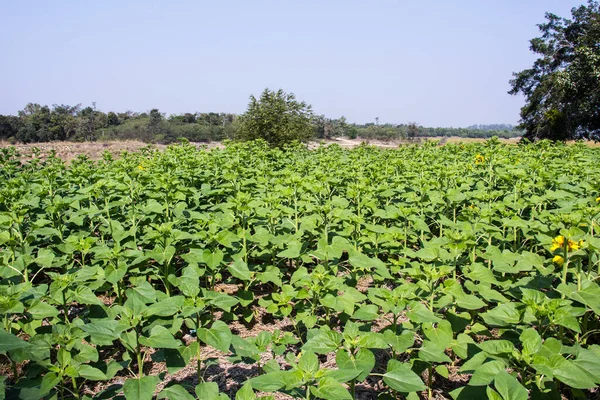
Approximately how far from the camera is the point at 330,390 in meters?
1.42

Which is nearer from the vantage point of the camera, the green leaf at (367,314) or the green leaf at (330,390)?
the green leaf at (330,390)

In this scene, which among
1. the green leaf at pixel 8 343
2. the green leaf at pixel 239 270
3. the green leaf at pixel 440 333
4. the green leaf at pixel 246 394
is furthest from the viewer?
the green leaf at pixel 239 270

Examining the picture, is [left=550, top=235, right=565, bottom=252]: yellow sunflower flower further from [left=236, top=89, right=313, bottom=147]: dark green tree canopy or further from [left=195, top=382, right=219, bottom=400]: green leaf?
[left=236, top=89, right=313, bottom=147]: dark green tree canopy

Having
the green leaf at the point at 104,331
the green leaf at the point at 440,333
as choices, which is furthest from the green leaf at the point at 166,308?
the green leaf at the point at 440,333

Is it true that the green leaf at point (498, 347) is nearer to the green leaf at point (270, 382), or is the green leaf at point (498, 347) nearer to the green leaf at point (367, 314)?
the green leaf at point (367, 314)

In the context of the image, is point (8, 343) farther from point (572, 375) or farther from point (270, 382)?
point (572, 375)

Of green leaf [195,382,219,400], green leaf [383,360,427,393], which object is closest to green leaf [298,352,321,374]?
green leaf [383,360,427,393]

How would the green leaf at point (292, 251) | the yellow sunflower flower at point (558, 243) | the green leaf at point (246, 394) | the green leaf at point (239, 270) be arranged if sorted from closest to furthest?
the green leaf at point (246, 394), the yellow sunflower flower at point (558, 243), the green leaf at point (239, 270), the green leaf at point (292, 251)

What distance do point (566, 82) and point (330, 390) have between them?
93.2 feet

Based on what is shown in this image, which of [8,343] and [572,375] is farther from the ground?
[8,343]

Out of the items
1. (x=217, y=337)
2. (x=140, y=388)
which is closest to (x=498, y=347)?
(x=217, y=337)

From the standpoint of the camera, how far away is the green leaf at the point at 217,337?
178 cm

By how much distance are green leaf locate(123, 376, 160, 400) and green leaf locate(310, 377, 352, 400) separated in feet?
2.25

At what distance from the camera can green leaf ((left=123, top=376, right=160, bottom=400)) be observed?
1630mm
